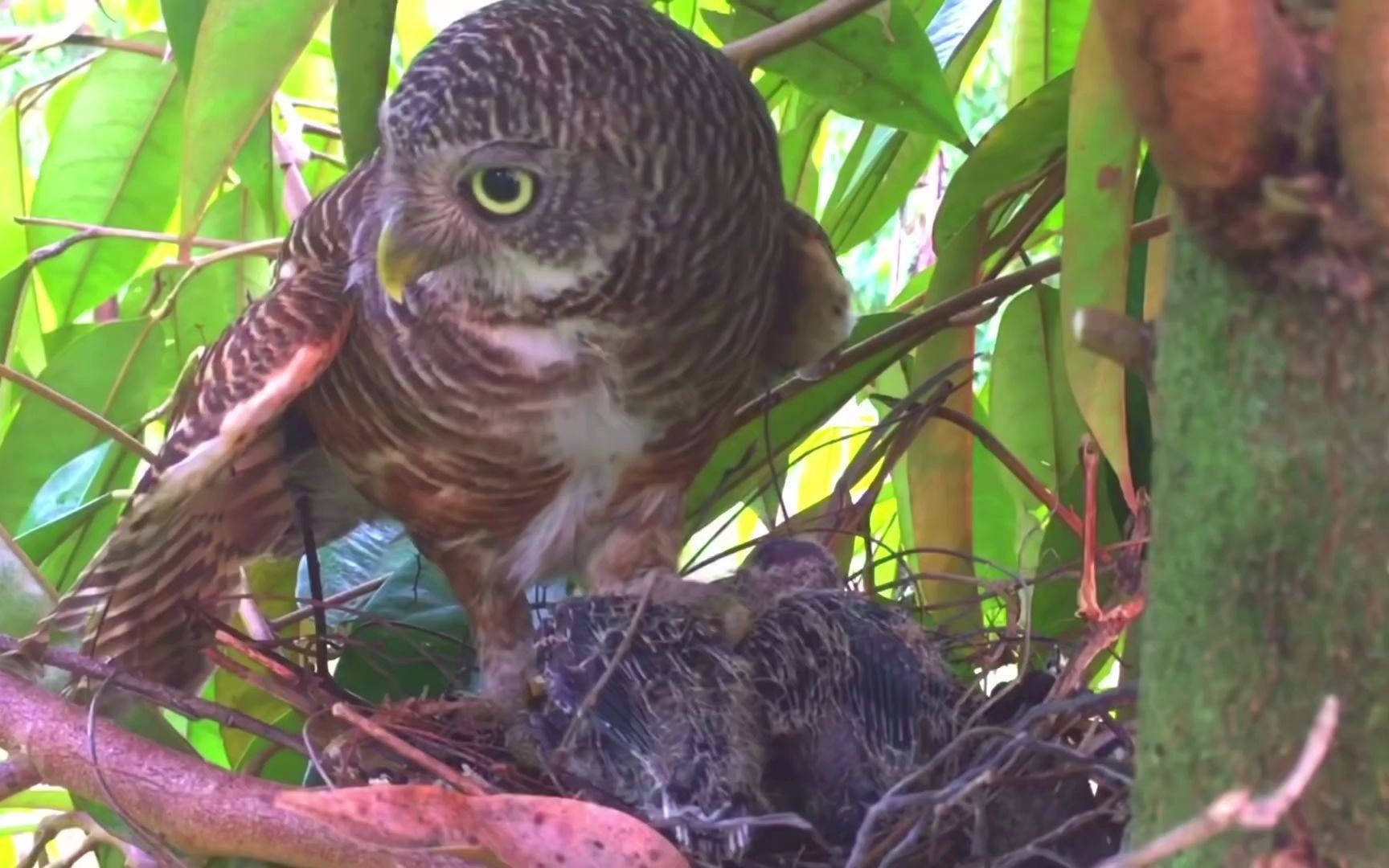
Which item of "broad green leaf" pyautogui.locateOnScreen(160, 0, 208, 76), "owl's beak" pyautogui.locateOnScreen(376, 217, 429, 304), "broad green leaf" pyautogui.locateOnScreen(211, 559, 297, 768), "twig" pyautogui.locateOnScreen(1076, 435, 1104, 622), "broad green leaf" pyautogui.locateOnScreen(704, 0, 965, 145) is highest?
"broad green leaf" pyautogui.locateOnScreen(160, 0, 208, 76)

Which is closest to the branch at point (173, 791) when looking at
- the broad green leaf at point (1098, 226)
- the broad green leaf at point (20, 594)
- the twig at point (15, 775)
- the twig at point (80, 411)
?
the twig at point (15, 775)

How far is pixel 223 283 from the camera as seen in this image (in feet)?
4.04

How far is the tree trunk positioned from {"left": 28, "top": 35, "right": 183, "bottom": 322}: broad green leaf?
0.99 metres

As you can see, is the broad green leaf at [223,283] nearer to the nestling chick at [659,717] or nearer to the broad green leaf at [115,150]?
the broad green leaf at [115,150]

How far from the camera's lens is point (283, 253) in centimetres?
97

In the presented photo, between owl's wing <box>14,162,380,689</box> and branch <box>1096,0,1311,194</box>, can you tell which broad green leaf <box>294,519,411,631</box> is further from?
branch <box>1096,0,1311,194</box>

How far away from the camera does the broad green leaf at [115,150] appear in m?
1.15

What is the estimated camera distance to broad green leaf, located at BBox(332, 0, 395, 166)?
0.80 m

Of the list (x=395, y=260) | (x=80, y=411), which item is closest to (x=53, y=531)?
(x=80, y=411)

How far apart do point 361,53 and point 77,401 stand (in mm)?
396

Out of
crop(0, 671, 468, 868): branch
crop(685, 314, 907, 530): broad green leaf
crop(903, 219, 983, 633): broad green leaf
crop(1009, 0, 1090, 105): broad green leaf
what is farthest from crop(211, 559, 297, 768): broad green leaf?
crop(1009, 0, 1090, 105): broad green leaf

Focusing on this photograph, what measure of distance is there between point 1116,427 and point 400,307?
45 cm

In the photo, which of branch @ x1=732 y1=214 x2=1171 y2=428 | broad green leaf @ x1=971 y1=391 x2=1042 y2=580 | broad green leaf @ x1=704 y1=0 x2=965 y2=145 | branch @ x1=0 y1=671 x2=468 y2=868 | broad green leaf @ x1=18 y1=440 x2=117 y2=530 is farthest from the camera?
broad green leaf @ x1=971 y1=391 x2=1042 y2=580

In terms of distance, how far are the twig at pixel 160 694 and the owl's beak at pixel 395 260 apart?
0.26 m
